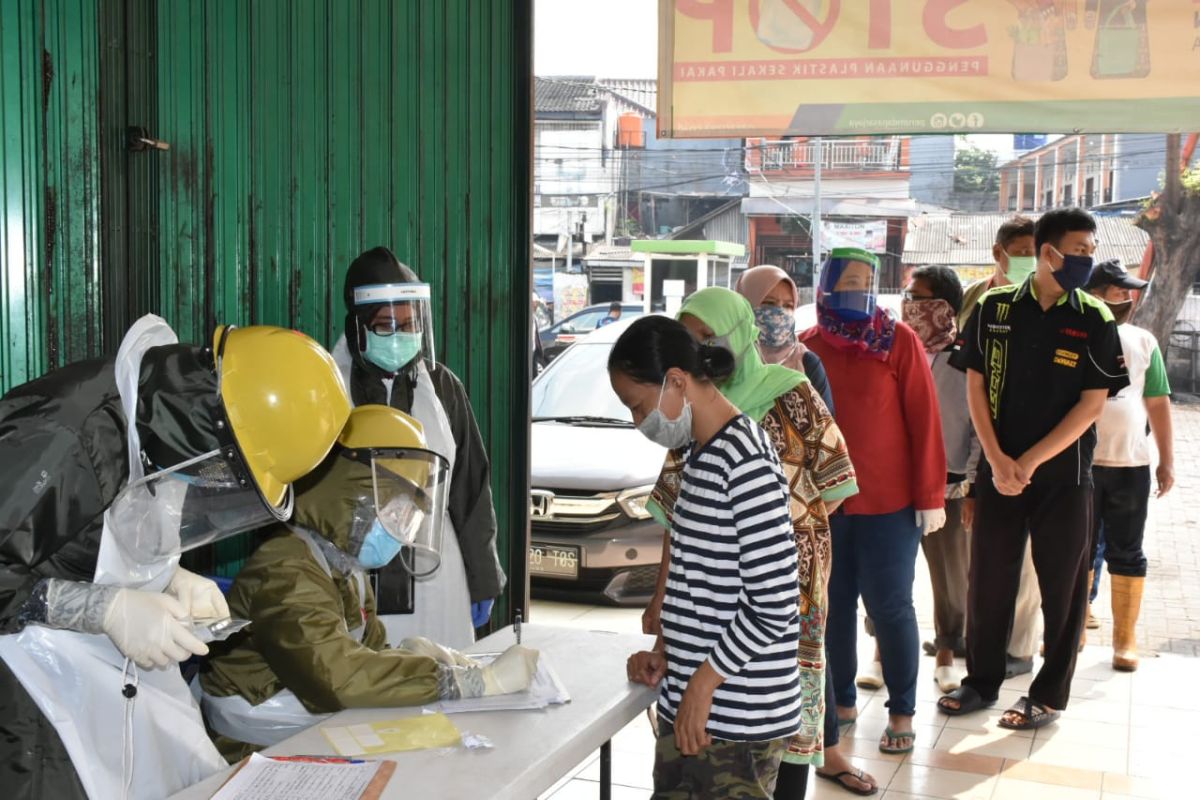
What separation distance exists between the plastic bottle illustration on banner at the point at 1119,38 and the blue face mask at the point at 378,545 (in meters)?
3.68

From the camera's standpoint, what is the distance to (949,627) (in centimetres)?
532

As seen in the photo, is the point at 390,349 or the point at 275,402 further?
the point at 390,349

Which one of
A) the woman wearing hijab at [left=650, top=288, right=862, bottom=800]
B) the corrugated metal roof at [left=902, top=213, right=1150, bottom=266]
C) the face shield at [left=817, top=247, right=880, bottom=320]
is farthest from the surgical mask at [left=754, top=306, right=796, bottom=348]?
the corrugated metal roof at [left=902, top=213, right=1150, bottom=266]

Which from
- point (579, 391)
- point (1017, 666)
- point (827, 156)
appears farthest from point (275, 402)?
point (827, 156)

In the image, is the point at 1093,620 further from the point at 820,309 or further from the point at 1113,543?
the point at 820,309

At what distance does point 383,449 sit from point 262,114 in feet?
4.12

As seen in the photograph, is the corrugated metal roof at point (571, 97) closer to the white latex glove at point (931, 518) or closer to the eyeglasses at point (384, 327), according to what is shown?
the white latex glove at point (931, 518)

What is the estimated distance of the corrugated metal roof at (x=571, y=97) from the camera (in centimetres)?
2555

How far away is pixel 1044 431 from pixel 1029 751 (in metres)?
1.18

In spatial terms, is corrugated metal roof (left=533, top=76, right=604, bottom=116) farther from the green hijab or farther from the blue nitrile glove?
the green hijab

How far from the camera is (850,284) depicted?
157 inches

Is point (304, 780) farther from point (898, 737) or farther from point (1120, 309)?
point (1120, 309)

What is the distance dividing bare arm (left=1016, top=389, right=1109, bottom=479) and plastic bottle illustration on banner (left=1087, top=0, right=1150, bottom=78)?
1340 mm

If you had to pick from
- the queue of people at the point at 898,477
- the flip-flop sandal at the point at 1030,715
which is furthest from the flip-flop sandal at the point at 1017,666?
the flip-flop sandal at the point at 1030,715
